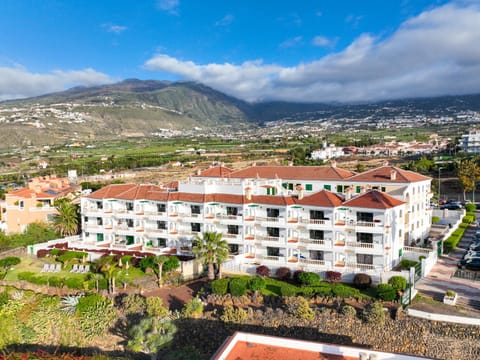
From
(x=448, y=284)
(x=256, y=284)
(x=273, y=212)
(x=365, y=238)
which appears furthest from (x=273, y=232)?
(x=448, y=284)

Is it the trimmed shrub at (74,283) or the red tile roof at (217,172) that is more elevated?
the red tile roof at (217,172)

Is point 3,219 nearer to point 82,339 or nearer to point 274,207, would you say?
point 82,339

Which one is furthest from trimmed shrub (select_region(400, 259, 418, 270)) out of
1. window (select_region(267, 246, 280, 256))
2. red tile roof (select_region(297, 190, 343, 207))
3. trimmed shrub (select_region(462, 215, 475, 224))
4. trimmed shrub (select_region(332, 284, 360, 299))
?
trimmed shrub (select_region(462, 215, 475, 224))

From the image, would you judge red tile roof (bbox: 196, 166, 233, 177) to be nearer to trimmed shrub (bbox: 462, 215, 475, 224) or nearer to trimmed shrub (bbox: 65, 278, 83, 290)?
trimmed shrub (bbox: 65, 278, 83, 290)

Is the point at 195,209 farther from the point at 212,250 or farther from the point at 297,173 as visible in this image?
the point at 297,173

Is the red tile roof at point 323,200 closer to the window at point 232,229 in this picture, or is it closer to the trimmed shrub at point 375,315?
the window at point 232,229

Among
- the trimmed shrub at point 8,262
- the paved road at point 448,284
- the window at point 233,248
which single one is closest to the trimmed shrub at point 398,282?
the paved road at point 448,284

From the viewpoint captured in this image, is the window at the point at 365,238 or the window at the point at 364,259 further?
the window at the point at 365,238

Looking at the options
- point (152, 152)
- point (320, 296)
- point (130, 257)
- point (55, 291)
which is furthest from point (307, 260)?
point (152, 152)
